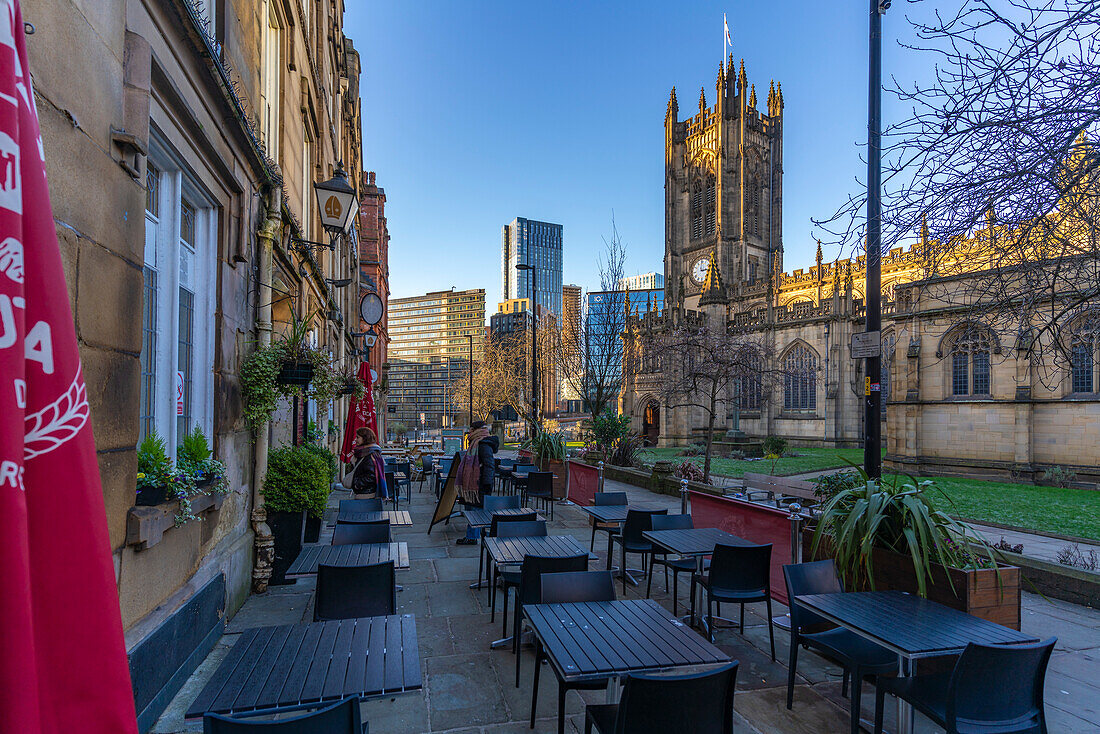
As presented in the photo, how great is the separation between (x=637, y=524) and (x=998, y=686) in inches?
165

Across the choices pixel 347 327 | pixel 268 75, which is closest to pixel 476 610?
pixel 268 75

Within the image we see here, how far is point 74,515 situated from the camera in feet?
4.06

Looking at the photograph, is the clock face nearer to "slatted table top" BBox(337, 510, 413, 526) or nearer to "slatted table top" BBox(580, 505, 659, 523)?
"slatted table top" BBox(580, 505, 659, 523)

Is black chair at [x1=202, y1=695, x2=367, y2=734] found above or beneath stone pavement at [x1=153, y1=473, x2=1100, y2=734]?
above

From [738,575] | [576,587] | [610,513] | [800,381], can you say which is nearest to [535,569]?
[576,587]

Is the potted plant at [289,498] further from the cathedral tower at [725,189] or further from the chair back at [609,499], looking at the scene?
the cathedral tower at [725,189]

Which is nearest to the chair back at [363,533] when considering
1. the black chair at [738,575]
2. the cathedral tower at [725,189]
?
the black chair at [738,575]

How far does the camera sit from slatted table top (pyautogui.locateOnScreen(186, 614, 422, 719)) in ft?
8.96

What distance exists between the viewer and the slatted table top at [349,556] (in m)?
5.17

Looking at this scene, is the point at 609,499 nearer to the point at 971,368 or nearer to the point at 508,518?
the point at 508,518

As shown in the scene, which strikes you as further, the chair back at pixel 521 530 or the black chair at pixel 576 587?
the chair back at pixel 521 530

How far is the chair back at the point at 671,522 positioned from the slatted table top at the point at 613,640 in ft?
8.63

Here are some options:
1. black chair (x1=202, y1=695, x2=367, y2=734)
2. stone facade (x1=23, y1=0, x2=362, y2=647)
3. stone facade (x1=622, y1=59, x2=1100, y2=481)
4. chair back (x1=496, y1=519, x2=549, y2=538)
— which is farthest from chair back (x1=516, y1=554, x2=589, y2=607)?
stone facade (x1=622, y1=59, x2=1100, y2=481)

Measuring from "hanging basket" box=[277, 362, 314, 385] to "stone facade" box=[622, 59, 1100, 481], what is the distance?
6093mm
